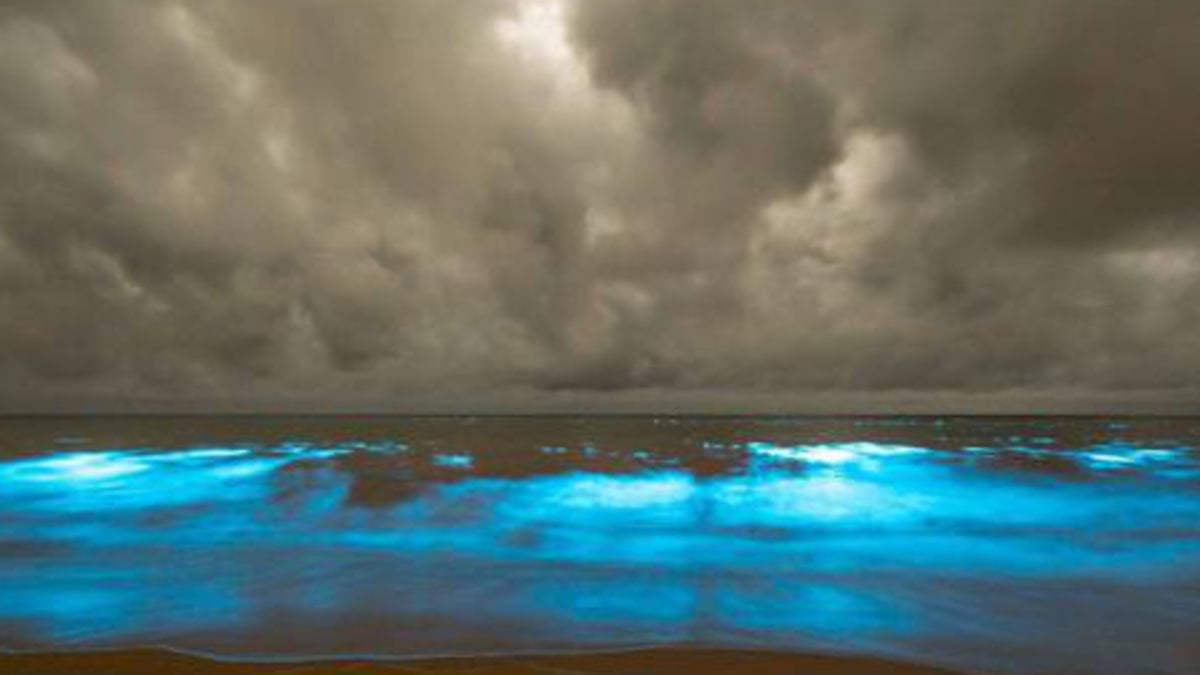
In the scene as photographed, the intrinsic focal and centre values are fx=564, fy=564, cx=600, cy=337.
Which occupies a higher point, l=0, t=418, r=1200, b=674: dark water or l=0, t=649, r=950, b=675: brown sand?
l=0, t=649, r=950, b=675: brown sand

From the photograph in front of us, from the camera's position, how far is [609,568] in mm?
9406

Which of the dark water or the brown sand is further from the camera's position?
the dark water

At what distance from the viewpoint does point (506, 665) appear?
5.35 m

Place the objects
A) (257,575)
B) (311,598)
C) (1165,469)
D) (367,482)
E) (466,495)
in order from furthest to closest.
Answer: (1165,469)
(367,482)
(466,495)
(257,575)
(311,598)

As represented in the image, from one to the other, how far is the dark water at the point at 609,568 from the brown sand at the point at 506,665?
13.0 inches

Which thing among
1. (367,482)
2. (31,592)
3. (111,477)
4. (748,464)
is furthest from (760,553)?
(111,477)

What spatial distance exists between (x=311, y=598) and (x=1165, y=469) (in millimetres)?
36065

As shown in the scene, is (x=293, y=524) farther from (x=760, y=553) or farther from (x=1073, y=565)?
(x=1073, y=565)

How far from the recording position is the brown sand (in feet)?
17.1

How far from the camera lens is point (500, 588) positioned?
8156mm

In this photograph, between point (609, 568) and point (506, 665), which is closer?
point (506, 665)

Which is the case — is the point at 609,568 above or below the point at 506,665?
below

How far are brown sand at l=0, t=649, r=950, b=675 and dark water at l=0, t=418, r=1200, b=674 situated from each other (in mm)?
330

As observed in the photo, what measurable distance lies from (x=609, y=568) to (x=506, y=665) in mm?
4253
